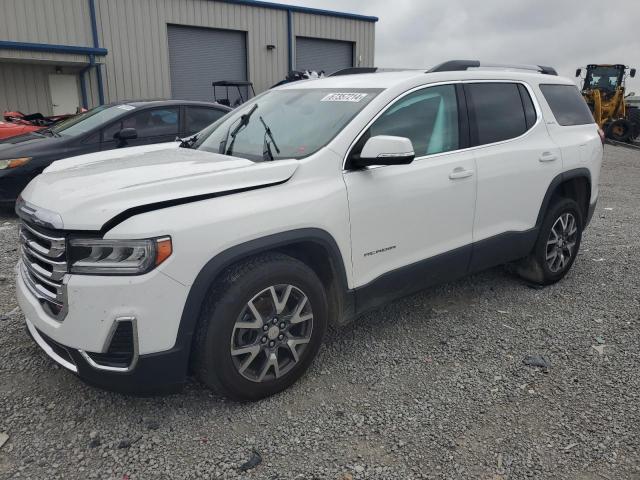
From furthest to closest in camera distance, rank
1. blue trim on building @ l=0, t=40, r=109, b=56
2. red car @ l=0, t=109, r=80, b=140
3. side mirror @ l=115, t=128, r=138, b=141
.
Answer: blue trim on building @ l=0, t=40, r=109, b=56 → red car @ l=0, t=109, r=80, b=140 → side mirror @ l=115, t=128, r=138, b=141

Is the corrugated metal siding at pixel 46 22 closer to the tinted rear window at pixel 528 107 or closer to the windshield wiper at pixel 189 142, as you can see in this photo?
the windshield wiper at pixel 189 142

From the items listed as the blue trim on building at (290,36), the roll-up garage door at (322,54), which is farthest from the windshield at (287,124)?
the roll-up garage door at (322,54)

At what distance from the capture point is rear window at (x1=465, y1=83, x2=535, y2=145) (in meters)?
3.83

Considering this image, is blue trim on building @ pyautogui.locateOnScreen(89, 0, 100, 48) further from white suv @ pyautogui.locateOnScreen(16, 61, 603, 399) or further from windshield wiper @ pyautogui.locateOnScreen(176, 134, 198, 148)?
white suv @ pyautogui.locateOnScreen(16, 61, 603, 399)

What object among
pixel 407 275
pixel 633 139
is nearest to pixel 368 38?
pixel 633 139

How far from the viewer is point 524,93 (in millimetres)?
4297

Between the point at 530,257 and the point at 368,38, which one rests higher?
the point at 368,38

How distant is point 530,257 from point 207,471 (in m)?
3.27

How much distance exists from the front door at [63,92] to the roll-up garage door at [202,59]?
3132mm

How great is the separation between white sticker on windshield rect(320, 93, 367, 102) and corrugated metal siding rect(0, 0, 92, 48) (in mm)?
14672

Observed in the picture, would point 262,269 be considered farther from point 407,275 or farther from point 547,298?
point 547,298

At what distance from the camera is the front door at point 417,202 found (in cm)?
310

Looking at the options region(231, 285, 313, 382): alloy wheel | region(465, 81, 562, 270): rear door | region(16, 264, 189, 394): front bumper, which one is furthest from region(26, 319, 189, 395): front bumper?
region(465, 81, 562, 270): rear door

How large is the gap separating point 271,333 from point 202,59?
684 inches
